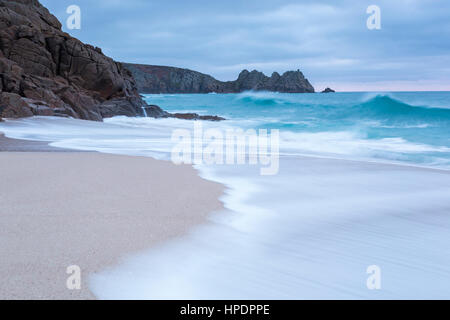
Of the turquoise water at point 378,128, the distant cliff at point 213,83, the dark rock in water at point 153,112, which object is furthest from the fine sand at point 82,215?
the distant cliff at point 213,83

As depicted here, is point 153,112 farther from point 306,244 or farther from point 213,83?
point 213,83

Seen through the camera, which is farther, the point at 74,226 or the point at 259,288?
the point at 74,226

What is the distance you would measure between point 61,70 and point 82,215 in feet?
64.9

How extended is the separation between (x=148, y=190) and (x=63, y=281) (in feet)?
6.99

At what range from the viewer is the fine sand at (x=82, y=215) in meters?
2.27

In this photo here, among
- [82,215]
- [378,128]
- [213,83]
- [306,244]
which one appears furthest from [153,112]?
[213,83]

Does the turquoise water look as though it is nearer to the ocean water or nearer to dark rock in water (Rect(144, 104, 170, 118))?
dark rock in water (Rect(144, 104, 170, 118))

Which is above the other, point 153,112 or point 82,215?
point 153,112

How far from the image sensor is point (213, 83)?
125 meters

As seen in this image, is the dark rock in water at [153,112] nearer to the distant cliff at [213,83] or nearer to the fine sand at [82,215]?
the fine sand at [82,215]

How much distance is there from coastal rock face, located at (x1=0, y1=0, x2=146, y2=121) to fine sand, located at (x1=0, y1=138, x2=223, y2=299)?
11.9 meters
